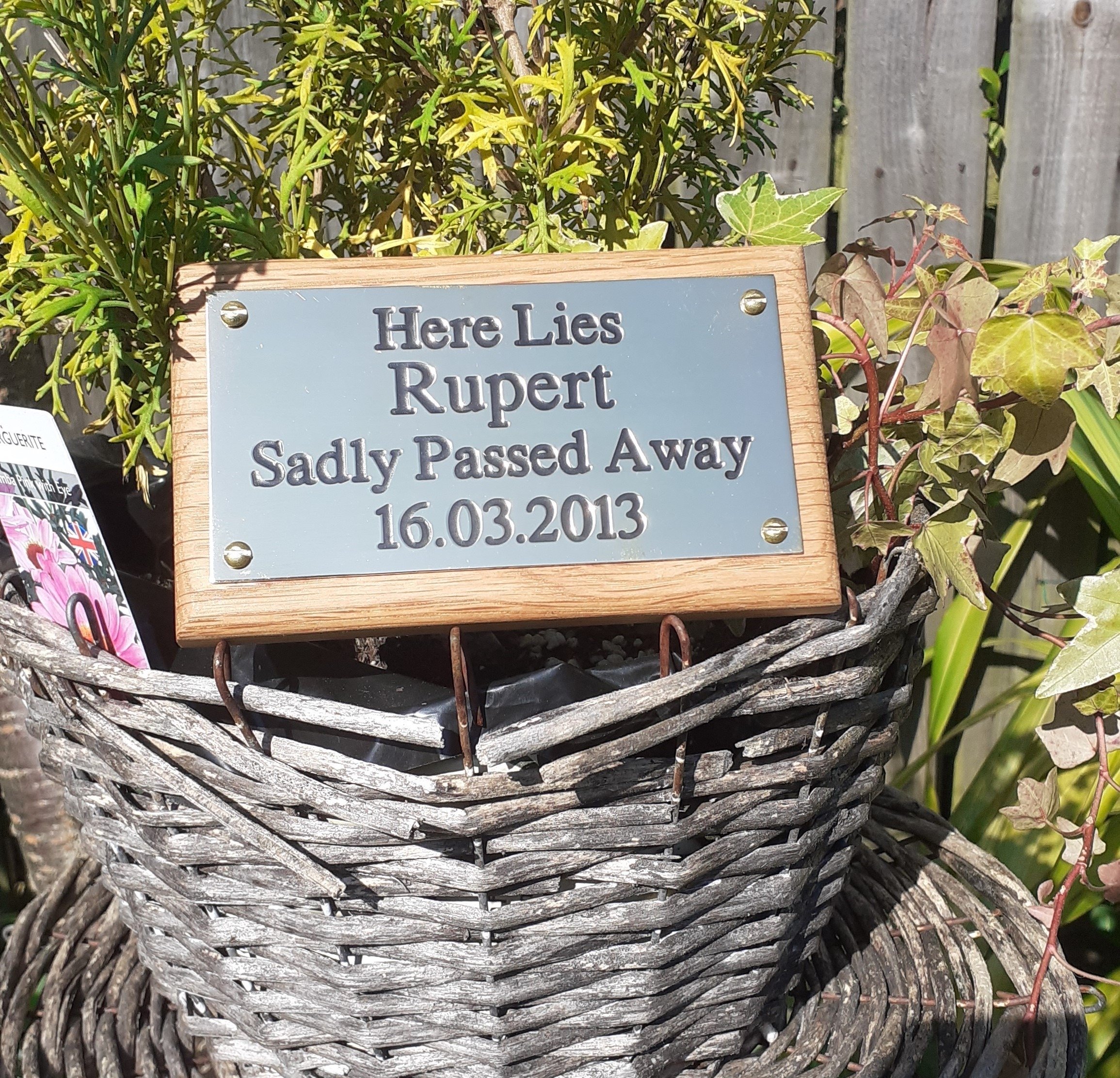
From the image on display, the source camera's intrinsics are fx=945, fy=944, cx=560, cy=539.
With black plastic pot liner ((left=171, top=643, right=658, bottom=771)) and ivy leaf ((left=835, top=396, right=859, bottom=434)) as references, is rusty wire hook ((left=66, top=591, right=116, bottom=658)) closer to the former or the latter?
black plastic pot liner ((left=171, top=643, right=658, bottom=771))

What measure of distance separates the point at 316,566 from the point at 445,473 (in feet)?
0.28

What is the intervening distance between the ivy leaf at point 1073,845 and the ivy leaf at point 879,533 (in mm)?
267

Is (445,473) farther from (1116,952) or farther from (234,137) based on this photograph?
(1116,952)

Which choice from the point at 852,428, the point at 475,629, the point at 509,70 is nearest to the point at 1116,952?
the point at 852,428

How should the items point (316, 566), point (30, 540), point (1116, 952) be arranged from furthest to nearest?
point (1116, 952) → point (30, 540) → point (316, 566)

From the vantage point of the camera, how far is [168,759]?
0.53 m

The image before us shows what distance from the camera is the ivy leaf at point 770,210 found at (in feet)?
2.05

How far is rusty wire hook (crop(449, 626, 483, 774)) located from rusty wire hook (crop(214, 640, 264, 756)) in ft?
0.36

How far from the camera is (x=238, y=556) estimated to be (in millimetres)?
500

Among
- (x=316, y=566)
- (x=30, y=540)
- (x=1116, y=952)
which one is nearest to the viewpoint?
(x=316, y=566)

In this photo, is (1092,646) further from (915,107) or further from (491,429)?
(915,107)

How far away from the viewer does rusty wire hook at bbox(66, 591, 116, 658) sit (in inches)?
20.8

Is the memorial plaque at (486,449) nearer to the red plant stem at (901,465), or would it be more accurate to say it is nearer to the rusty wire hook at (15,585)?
the red plant stem at (901,465)

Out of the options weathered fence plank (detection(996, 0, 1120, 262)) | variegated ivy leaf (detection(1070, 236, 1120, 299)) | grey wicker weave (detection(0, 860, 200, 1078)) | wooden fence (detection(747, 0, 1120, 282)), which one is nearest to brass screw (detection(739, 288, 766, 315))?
variegated ivy leaf (detection(1070, 236, 1120, 299))
